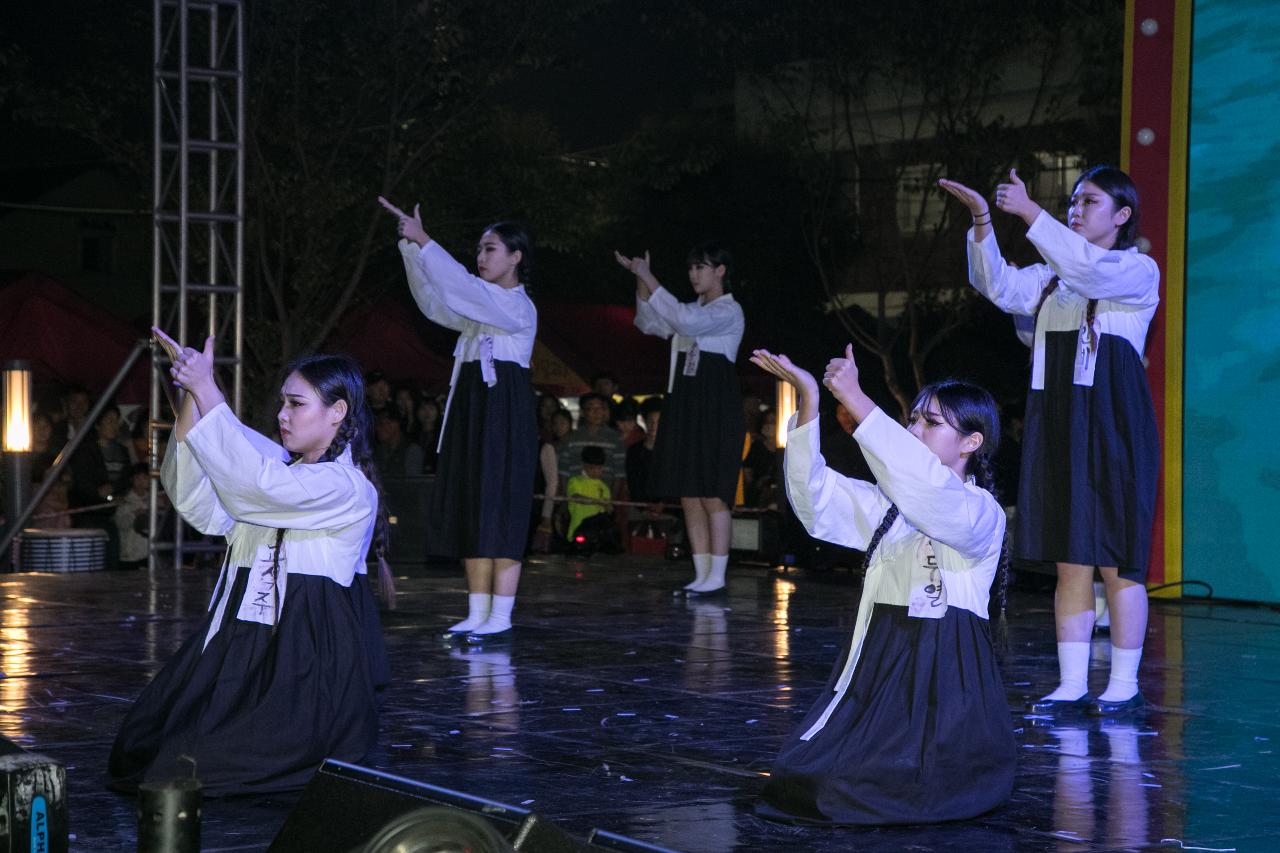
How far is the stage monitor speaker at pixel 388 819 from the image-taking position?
7.25 feet

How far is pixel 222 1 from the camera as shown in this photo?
30.4 feet

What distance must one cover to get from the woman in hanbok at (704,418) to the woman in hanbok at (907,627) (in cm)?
409

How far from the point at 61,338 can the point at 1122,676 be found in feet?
35.4

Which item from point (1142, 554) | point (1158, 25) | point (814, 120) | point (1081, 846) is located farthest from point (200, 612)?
point (814, 120)

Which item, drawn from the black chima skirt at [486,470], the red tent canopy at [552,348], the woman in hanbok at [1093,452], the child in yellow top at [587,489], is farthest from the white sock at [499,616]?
the red tent canopy at [552,348]

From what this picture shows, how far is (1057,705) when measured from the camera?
15.9ft

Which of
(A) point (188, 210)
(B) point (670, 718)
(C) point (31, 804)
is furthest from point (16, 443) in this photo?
(C) point (31, 804)

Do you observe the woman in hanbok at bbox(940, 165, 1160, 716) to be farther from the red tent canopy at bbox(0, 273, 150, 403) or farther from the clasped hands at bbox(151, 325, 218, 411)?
the red tent canopy at bbox(0, 273, 150, 403)

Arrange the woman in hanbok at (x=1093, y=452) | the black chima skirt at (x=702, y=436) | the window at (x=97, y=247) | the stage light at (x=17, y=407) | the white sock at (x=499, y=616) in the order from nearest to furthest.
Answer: the woman in hanbok at (x=1093, y=452), the white sock at (x=499, y=616), the black chima skirt at (x=702, y=436), the stage light at (x=17, y=407), the window at (x=97, y=247)

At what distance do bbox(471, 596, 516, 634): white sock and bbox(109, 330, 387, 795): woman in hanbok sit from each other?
223 centimetres

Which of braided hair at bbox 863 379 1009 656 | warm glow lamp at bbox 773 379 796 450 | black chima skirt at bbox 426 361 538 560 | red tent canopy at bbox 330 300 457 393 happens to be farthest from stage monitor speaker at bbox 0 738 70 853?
red tent canopy at bbox 330 300 457 393

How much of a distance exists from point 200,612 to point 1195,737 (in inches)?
166

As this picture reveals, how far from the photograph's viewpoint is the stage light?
388 inches

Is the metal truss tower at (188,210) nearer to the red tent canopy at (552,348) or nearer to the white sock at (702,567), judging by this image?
the white sock at (702,567)
